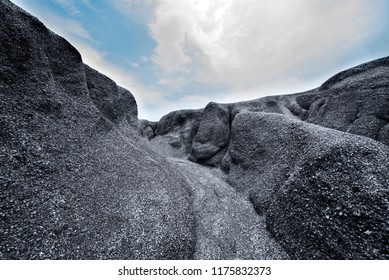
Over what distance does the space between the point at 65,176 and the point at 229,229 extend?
8.45 m

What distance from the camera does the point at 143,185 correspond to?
920cm

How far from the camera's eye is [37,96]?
8203 mm

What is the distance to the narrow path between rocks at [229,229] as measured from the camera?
766 centimetres

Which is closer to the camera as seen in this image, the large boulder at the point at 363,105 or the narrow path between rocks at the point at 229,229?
the narrow path between rocks at the point at 229,229

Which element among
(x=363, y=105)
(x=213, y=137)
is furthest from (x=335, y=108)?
(x=213, y=137)

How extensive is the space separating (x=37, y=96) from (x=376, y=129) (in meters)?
21.3

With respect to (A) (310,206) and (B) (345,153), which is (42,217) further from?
(B) (345,153)

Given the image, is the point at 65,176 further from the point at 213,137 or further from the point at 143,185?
the point at 213,137

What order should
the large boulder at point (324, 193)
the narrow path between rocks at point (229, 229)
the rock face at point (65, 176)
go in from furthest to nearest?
the narrow path between rocks at point (229, 229) → the large boulder at point (324, 193) → the rock face at point (65, 176)

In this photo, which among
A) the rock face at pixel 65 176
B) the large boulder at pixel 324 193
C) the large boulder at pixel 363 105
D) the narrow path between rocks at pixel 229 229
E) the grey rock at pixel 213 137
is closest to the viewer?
the rock face at pixel 65 176

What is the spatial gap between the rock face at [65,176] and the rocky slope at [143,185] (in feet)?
0.13

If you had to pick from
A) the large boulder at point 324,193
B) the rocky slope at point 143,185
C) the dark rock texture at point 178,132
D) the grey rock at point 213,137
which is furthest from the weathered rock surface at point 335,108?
the large boulder at point 324,193

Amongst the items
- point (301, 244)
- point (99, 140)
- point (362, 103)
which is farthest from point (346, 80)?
point (99, 140)

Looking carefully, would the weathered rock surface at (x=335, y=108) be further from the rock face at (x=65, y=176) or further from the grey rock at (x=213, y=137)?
the rock face at (x=65, y=176)
